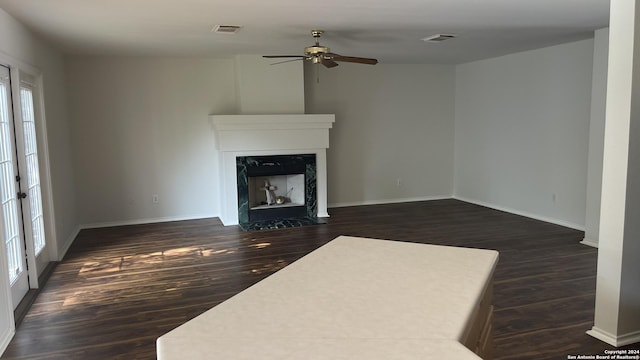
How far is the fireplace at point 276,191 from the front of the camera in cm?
649

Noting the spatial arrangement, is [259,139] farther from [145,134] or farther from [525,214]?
[525,214]

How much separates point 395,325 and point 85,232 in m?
5.90

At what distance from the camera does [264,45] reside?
560 cm

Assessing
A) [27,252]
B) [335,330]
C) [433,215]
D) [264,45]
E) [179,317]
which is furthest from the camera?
[433,215]

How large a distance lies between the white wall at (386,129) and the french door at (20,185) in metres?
3.92

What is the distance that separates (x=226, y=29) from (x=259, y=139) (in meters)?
2.07

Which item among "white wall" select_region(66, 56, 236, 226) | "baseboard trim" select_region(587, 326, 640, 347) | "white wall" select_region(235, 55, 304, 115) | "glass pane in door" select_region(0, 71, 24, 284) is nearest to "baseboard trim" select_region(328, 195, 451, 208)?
"white wall" select_region(235, 55, 304, 115)

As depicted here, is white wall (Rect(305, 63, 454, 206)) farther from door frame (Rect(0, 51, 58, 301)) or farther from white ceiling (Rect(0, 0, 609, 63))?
door frame (Rect(0, 51, 58, 301))

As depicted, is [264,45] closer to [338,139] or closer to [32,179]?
[338,139]

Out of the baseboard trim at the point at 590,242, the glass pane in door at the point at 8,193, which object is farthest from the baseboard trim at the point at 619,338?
the glass pane in door at the point at 8,193

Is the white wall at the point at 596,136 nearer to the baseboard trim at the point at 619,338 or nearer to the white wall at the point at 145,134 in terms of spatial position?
the baseboard trim at the point at 619,338

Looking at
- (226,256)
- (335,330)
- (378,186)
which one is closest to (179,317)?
(226,256)

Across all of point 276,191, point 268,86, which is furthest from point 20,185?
point 276,191

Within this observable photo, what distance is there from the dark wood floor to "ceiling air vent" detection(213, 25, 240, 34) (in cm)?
229
